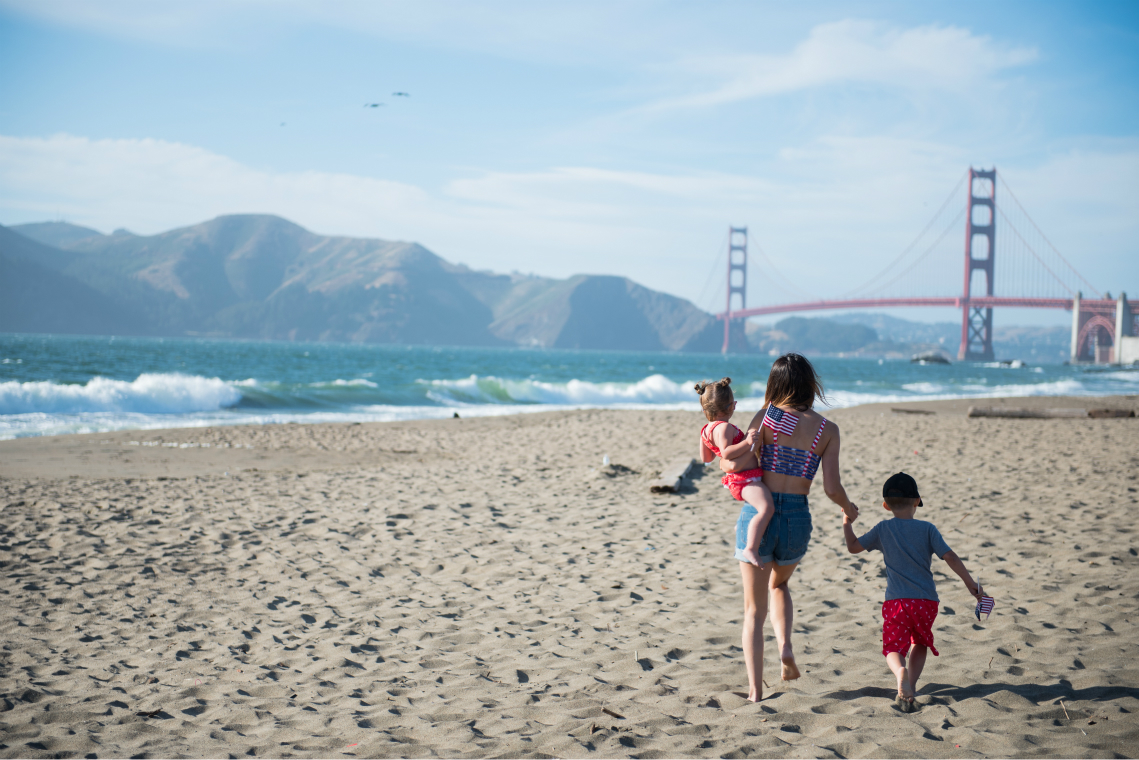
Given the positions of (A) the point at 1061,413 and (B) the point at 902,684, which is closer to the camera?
(B) the point at 902,684

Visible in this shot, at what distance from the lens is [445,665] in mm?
3186

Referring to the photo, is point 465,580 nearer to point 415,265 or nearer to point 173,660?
point 173,660

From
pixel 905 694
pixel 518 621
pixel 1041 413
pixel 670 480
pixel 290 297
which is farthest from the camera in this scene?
pixel 290 297

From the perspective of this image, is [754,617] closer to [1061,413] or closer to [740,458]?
[740,458]

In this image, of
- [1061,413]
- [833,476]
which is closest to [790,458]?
[833,476]

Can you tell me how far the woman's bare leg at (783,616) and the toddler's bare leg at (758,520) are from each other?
0.61ft

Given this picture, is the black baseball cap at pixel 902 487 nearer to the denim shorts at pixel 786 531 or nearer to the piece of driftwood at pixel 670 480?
the denim shorts at pixel 786 531

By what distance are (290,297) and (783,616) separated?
478ft

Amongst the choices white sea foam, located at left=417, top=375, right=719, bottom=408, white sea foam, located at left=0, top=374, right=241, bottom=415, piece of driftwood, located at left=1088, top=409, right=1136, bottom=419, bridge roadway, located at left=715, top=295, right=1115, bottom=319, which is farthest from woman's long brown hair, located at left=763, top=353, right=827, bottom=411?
bridge roadway, located at left=715, top=295, right=1115, bottom=319

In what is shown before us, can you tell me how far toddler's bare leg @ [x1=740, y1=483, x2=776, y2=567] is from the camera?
2.47 m

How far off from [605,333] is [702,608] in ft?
475

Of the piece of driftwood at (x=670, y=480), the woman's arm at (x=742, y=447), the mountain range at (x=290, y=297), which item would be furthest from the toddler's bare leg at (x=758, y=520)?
the mountain range at (x=290, y=297)

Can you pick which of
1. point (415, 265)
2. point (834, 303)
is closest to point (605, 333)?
point (415, 265)

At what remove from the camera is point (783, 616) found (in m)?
2.66
